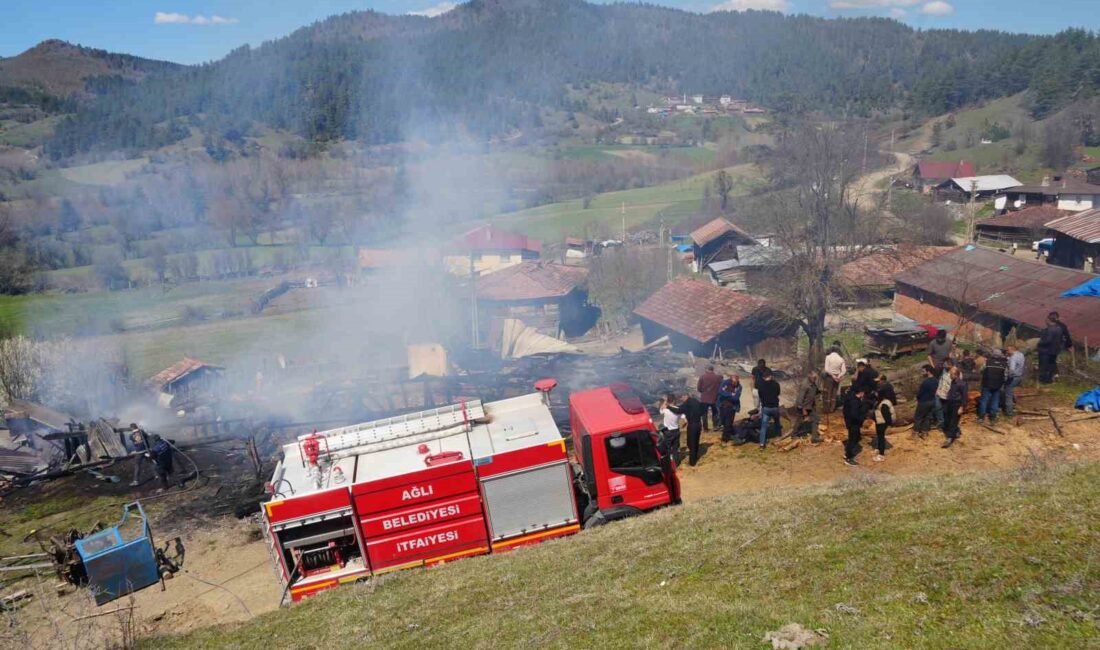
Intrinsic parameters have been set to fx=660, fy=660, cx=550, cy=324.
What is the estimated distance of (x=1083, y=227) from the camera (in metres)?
32.6

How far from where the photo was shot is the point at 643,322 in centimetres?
2980

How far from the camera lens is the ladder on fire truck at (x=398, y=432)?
10336mm

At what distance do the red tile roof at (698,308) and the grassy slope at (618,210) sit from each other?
36157 millimetres

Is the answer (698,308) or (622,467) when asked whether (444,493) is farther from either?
(698,308)

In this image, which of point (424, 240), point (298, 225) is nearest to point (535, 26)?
point (424, 240)

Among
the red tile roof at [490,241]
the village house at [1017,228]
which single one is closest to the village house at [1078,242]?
the village house at [1017,228]

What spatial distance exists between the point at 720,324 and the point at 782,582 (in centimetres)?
1982

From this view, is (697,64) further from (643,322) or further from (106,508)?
(106,508)

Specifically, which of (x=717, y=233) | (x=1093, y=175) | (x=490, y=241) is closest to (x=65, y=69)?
(x=490, y=241)

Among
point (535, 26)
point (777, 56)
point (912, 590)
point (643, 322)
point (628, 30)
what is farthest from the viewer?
point (777, 56)

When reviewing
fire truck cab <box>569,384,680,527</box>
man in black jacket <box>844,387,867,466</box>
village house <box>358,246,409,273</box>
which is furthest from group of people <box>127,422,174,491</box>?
village house <box>358,246,409,273</box>

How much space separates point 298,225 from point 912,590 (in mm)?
55079

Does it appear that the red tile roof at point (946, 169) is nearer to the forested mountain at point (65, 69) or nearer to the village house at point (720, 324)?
the village house at point (720, 324)

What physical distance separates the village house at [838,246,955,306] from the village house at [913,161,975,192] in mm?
43113
